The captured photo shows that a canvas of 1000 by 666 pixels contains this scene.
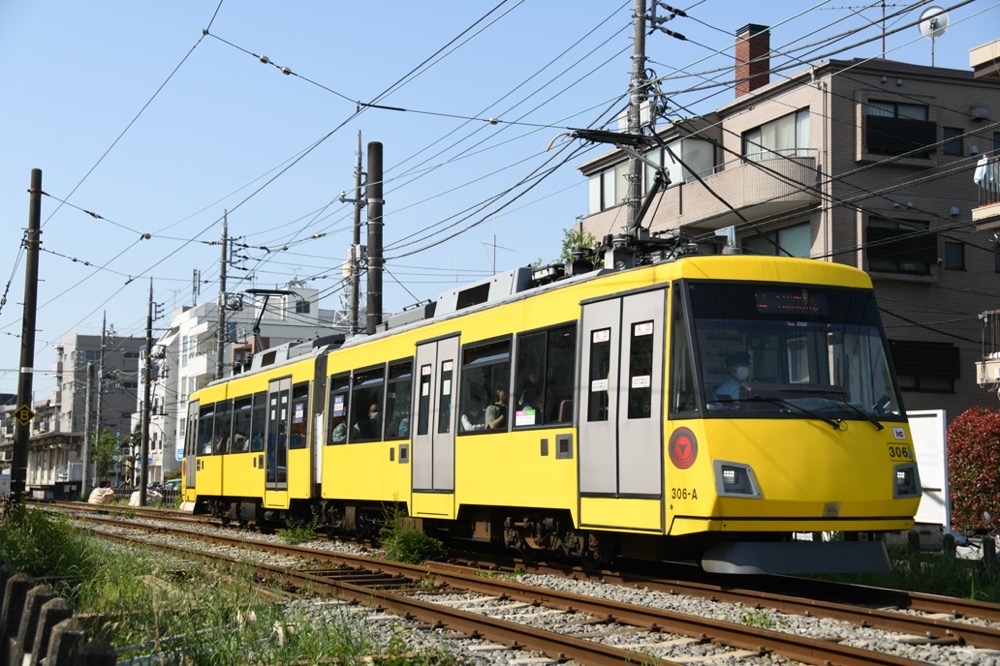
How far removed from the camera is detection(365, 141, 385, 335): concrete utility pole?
24141 mm

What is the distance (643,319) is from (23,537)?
8327 mm

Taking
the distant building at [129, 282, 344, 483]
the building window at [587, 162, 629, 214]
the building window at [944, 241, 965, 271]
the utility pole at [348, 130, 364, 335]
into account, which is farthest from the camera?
the distant building at [129, 282, 344, 483]

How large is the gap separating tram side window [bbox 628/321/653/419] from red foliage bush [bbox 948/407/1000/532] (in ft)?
38.4

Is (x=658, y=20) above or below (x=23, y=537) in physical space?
above

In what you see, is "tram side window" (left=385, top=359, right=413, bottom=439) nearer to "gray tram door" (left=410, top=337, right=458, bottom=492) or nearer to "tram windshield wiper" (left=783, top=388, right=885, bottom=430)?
"gray tram door" (left=410, top=337, right=458, bottom=492)

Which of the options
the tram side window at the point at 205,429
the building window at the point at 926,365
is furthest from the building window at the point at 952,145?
the tram side window at the point at 205,429

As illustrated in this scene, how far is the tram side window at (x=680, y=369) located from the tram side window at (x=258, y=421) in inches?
526

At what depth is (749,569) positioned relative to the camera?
431 inches

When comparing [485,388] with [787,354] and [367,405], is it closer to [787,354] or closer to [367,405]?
[367,405]

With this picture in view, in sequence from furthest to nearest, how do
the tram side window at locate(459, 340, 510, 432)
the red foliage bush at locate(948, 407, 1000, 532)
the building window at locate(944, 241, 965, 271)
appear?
the building window at locate(944, 241, 965, 271) < the red foliage bush at locate(948, 407, 1000, 532) < the tram side window at locate(459, 340, 510, 432)

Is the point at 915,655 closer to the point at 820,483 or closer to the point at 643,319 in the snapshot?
the point at 820,483

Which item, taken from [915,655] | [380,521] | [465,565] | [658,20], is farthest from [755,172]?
[915,655]

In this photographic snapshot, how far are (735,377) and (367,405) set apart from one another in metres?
8.57

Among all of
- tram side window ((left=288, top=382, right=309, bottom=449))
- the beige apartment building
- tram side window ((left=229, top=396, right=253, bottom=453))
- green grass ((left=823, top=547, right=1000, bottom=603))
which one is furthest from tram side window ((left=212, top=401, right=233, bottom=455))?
green grass ((left=823, top=547, right=1000, bottom=603))
